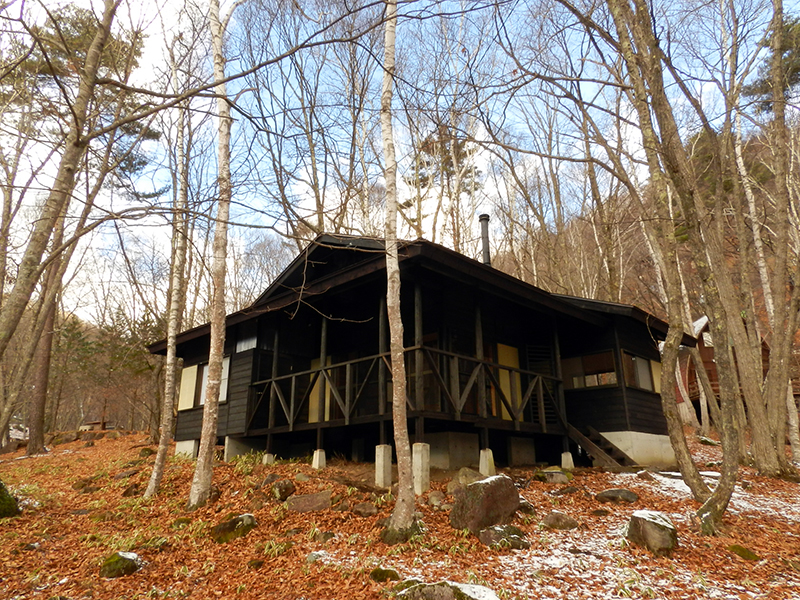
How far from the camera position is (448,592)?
14.9 ft

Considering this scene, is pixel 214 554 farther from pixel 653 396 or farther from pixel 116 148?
pixel 653 396

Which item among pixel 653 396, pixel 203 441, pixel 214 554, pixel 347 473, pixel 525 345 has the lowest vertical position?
pixel 214 554

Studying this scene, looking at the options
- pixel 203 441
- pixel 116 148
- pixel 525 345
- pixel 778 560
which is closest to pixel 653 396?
pixel 525 345

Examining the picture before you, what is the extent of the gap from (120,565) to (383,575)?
10.0 ft

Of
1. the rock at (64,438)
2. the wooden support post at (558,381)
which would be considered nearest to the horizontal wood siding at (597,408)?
the wooden support post at (558,381)

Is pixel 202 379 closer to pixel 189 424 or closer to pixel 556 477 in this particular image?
pixel 189 424

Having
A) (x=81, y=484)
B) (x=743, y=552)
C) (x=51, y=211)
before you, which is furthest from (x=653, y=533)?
(x=81, y=484)

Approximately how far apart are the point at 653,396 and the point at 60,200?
13.6 meters

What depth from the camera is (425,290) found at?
1103 cm

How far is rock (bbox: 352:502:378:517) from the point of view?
723 cm

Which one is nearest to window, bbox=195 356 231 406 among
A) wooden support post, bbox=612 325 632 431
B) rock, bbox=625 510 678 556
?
wooden support post, bbox=612 325 632 431

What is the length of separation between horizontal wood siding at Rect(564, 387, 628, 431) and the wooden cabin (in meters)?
0.03

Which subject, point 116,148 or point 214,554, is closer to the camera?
point 214,554

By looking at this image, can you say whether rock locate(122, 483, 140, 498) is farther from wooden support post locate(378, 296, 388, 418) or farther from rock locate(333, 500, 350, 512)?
wooden support post locate(378, 296, 388, 418)
